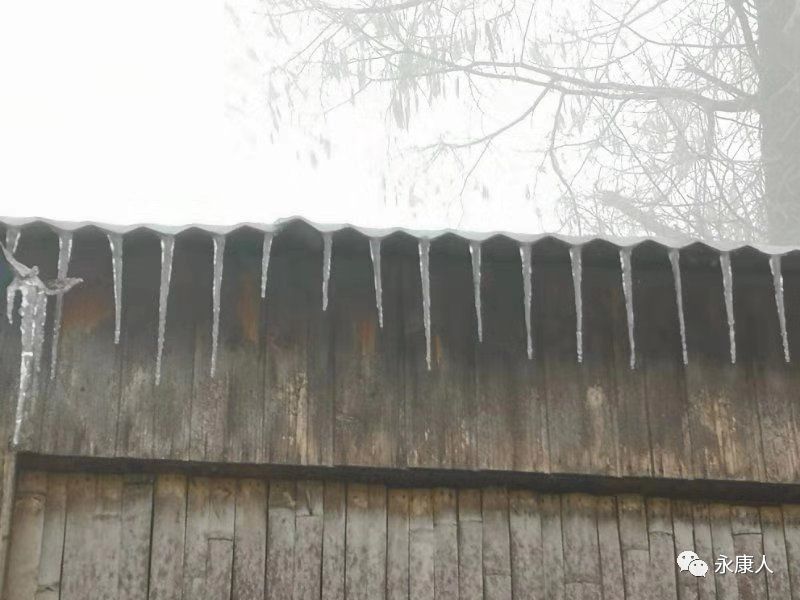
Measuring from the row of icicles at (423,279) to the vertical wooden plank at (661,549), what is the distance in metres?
0.69

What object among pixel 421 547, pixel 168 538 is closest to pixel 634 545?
pixel 421 547

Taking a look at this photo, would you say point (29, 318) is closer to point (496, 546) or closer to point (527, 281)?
point (527, 281)

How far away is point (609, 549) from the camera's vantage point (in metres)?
4.91

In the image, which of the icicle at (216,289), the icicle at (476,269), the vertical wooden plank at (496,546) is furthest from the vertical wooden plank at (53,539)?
the icicle at (476,269)

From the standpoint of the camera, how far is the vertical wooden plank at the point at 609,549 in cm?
484

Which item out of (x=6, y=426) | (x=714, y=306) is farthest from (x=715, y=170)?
(x=6, y=426)

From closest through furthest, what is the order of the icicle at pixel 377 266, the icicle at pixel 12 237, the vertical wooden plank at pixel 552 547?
the icicle at pixel 12 237 < the icicle at pixel 377 266 < the vertical wooden plank at pixel 552 547

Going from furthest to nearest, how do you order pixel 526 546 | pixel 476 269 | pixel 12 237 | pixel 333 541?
pixel 526 546
pixel 333 541
pixel 476 269
pixel 12 237

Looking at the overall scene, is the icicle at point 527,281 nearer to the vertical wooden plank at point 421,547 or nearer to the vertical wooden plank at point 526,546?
the vertical wooden plank at point 526,546

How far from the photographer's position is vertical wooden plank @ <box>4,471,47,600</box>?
452cm

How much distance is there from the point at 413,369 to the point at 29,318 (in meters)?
1.64

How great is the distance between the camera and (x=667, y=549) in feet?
16.2

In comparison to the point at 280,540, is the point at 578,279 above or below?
above

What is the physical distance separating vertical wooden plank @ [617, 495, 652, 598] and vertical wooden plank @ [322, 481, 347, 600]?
124 cm
